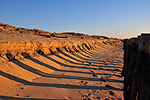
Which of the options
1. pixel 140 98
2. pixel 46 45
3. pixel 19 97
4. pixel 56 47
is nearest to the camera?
pixel 140 98

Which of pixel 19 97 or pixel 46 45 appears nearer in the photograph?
pixel 19 97

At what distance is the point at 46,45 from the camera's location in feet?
27.3

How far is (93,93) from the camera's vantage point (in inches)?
155

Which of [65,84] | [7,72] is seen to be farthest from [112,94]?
[7,72]

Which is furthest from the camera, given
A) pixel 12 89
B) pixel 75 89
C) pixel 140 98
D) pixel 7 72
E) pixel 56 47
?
pixel 56 47

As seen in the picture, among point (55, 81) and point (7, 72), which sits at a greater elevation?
point (7, 72)

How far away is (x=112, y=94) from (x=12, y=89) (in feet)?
11.7

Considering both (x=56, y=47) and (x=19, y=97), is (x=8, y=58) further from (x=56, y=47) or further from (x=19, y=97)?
(x=56, y=47)

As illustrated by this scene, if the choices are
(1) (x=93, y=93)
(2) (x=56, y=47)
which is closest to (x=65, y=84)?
(1) (x=93, y=93)

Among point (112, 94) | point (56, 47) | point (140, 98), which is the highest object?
point (56, 47)

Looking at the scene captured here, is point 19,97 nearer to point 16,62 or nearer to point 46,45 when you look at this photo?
point 16,62

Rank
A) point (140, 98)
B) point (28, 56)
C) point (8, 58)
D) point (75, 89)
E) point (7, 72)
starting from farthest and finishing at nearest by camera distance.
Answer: point (28, 56) < point (8, 58) < point (7, 72) < point (75, 89) < point (140, 98)

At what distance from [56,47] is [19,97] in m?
6.38

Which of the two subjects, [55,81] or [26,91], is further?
[55,81]
